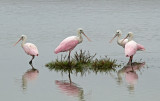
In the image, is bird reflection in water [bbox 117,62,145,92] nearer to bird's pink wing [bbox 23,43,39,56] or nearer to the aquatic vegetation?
the aquatic vegetation

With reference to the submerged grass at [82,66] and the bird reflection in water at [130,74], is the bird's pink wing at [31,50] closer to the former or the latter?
the submerged grass at [82,66]

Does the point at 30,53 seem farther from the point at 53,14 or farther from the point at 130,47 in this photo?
the point at 53,14

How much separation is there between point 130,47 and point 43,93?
204 inches

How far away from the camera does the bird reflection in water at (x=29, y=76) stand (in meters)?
15.1

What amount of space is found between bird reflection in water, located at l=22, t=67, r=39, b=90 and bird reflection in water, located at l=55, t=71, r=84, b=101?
0.73 m

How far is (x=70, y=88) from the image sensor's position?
14289 mm

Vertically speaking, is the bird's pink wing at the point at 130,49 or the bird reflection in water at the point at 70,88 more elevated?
the bird's pink wing at the point at 130,49

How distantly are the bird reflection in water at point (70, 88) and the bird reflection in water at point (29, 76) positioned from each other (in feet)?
2.40

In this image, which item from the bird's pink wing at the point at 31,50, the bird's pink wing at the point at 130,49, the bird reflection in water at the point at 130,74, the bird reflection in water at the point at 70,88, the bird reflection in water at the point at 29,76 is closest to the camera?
the bird reflection in water at the point at 70,88

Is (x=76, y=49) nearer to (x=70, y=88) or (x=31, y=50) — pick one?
(x=31, y=50)

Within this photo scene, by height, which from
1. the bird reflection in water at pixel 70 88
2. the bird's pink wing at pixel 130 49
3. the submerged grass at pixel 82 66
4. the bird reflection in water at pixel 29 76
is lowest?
the bird reflection in water at pixel 70 88

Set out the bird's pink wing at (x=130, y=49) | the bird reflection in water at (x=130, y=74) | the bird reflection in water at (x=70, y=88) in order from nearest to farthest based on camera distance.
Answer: the bird reflection in water at (x=70, y=88), the bird reflection in water at (x=130, y=74), the bird's pink wing at (x=130, y=49)

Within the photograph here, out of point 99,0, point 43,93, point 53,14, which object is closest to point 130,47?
point 43,93

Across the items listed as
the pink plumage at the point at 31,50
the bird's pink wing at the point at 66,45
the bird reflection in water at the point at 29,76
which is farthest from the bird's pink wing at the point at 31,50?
the bird reflection in water at the point at 29,76
